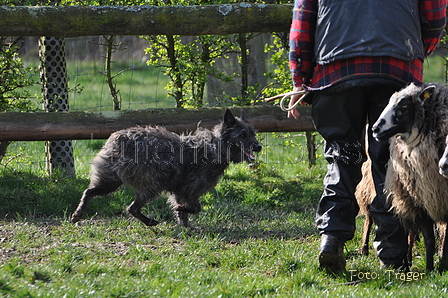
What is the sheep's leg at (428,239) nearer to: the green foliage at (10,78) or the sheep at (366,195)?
the sheep at (366,195)

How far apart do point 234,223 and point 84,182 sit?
7.11ft

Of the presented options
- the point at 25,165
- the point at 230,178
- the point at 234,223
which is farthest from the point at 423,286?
the point at 25,165

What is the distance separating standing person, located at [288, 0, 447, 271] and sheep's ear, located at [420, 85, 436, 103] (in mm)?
154

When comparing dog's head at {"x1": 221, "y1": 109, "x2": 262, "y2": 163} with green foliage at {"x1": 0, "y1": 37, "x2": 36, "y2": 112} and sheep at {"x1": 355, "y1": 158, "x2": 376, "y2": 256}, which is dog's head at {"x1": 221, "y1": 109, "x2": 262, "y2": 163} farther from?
Result: green foliage at {"x1": 0, "y1": 37, "x2": 36, "y2": 112}

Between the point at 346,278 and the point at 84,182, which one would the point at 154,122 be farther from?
the point at 346,278

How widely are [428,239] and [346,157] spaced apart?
95 cm

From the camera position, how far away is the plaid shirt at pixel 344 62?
152 inches

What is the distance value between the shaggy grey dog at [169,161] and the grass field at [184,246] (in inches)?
11.5

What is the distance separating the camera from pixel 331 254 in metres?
3.92

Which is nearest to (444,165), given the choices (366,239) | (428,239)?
(428,239)

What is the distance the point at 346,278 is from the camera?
393 cm

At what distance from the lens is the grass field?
3559 mm

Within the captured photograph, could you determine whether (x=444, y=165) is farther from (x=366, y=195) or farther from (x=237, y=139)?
(x=237, y=139)

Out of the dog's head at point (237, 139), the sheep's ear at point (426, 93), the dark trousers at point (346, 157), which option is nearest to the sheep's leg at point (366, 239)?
the dark trousers at point (346, 157)
